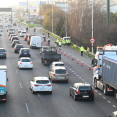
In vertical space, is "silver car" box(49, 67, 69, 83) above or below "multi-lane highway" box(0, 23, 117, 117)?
above

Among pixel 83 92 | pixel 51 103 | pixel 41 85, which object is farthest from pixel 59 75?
pixel 51 103

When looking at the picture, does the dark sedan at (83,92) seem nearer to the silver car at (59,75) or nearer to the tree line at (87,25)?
the silver car at (59,75)

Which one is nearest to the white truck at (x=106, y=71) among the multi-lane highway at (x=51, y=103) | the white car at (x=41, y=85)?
the multi-lane highway at (x=51, y=103)

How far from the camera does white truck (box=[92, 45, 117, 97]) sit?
31.8 m

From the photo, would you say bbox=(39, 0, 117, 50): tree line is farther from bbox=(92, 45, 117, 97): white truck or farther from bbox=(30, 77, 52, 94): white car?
bbox=(30, 77, 52, 94): white car

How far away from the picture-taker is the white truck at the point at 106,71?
3183cm

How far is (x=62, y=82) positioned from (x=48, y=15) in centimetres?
9597

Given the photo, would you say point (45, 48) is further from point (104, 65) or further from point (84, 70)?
point (104, 65)

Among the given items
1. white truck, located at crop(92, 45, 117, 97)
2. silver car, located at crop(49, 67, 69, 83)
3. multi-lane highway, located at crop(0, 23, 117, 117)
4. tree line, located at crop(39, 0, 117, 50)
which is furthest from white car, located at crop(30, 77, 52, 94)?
tree line, located at crop(39, 0, 117, 50)

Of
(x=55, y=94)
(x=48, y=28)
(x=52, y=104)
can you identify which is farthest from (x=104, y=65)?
(x=48, y=28)

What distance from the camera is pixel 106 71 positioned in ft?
111

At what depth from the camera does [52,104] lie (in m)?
30.3

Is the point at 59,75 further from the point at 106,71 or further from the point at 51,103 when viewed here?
the point at 51,103

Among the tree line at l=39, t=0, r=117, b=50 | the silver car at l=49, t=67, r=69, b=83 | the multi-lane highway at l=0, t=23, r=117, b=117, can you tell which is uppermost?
the tree line at l=39, t=0, r=117, b=50
